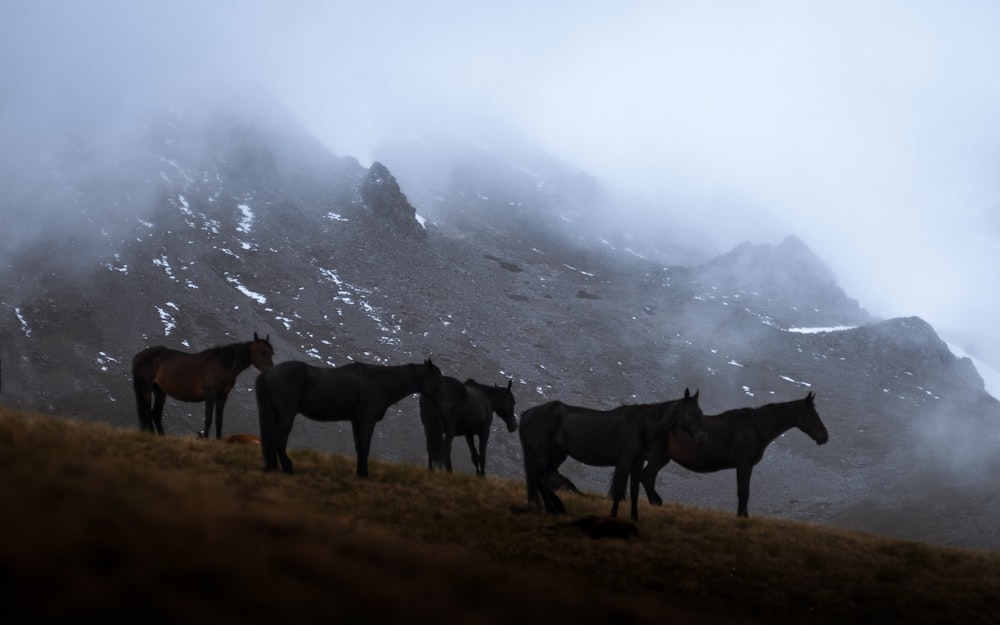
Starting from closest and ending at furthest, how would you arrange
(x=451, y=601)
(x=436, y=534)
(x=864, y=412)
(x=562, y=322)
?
(x=451, y=601) < (x=436, y=534) < (x=864, y=412) < (x=562, y=322)

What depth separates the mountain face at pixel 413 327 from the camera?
92625 mm

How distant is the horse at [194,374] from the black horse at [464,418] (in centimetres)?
531

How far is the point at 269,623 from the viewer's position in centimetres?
630

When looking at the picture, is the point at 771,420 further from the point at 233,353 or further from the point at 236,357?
the point at 233,353

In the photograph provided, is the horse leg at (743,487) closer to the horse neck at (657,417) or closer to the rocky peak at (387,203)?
the horse neck at (657,417)

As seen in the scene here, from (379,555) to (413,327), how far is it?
119 m

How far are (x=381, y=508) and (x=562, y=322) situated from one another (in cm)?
13243

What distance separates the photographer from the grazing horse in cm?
2566

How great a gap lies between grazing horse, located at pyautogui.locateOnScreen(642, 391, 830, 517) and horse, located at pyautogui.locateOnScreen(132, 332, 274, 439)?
39.7 feet

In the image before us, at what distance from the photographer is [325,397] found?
20.3 meters

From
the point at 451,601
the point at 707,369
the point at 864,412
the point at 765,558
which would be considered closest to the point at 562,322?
the point at 707,369

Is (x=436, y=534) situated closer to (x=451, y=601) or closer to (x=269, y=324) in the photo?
(x=451, y=601)

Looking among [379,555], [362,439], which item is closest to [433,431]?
[362,439]

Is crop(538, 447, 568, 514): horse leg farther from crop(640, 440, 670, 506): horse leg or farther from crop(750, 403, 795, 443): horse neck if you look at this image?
crop(750, 403, 795, 443): horse neck
